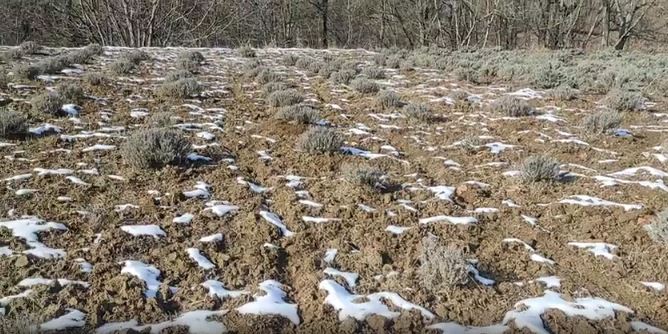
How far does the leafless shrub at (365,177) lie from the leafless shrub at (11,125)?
14.3 feet

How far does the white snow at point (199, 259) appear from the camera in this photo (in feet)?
12.8

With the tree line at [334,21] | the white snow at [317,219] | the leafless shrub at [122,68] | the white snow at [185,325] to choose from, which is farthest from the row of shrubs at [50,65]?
the tree line at [334,21]

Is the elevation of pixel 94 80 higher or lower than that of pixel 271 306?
higher

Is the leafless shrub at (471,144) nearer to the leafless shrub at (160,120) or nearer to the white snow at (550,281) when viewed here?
the white snow at (550,281)

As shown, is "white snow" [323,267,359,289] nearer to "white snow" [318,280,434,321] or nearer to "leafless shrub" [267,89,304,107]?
"white snow" [318,280,434,321]

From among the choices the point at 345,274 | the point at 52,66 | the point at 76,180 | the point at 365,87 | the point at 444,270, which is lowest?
the point at 345,274

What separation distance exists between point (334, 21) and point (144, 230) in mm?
38817

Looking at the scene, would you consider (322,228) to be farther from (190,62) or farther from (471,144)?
(190,62)

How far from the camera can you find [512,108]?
27.3ft

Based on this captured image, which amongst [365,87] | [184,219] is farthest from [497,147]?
[184,219]

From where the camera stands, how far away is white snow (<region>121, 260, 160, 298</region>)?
3559 millimetres

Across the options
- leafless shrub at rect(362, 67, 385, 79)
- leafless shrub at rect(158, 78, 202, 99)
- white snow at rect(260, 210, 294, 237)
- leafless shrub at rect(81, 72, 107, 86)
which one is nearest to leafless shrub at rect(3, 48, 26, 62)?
leafless shrub at rect(81, 72, 107, 86)

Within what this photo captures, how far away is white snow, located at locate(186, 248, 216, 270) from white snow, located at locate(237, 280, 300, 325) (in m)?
0.53

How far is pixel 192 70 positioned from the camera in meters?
11.7
